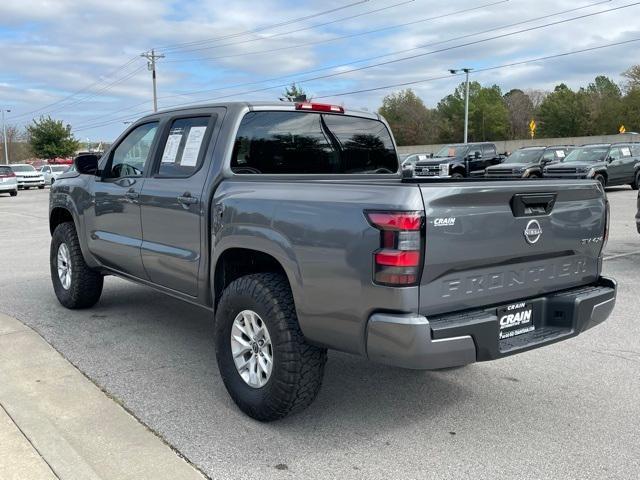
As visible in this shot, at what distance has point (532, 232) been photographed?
11.0ft

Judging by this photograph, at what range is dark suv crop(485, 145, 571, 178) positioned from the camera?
2164 centimetres

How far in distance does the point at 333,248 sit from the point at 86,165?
336 centimetres

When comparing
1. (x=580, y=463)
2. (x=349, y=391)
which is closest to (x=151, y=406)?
(x=349, y=391)

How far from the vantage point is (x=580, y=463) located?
3150 millimetres

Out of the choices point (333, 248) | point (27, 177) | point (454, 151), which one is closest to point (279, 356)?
point (333, 248)

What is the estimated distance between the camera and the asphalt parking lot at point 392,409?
317 cm

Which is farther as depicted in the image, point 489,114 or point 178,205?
point 489,114

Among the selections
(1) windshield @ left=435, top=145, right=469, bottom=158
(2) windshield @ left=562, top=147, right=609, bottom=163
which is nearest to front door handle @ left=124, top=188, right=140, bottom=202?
(2) windshield @ left=562, top=147, right=609, bottom=163

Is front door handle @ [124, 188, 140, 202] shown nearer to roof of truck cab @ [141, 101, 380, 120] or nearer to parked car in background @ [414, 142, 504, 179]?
roof of truck cab @ [141, 101, 380, 120]

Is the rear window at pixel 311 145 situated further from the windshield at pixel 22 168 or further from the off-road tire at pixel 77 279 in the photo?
the windshield at pixel 22 168

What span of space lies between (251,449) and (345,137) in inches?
100

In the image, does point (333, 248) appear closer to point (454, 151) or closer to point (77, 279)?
point (77, 279)

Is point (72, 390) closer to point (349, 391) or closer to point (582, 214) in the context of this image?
point (349, 391)

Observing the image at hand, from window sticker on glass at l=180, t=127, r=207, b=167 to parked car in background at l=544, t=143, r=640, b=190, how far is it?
58.7 feet
